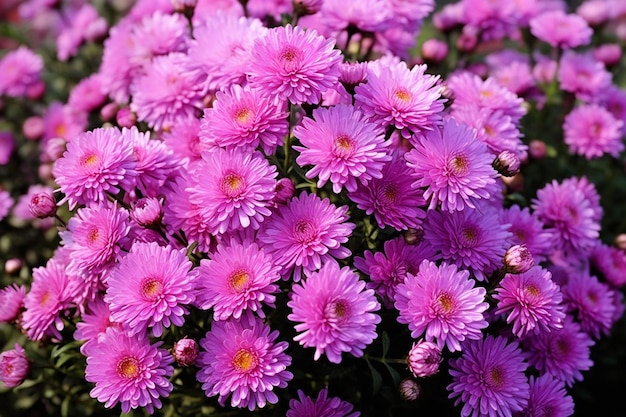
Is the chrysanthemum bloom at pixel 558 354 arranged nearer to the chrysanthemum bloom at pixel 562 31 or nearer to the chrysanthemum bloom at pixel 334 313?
the chrysanthemum bloom at pixel 334 313

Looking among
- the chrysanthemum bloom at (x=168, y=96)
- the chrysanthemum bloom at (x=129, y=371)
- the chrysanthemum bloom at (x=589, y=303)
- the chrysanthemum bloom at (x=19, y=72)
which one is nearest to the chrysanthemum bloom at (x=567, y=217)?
the chrysanthemum bloom at (x=589, y=303)

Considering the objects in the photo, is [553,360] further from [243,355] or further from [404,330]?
[243,355]

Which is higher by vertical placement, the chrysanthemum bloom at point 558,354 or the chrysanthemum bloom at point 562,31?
the chrysanthemum bloom at point 562,31

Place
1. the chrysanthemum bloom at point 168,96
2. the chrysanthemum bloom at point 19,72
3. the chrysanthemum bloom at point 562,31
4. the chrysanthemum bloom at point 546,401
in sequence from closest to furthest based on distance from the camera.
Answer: the chrysanthemum bloom at point 546,401, the chrysanthemum bloom at point 168,96, the chrysanthemum bloom at point 562,31, the chrysanthemum bloom at point 19,72

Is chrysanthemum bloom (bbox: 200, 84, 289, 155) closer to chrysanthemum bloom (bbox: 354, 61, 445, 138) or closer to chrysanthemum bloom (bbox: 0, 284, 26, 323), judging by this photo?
chrysanthemum bloom (bbox: 354, 61, 445, 138)

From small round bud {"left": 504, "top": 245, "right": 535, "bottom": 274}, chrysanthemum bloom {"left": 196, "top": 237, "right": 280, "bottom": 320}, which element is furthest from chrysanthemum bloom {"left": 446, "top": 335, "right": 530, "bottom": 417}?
chrysanthemum bloom {"left": 196, "top": 237, "right": 280, "bottom": 320}

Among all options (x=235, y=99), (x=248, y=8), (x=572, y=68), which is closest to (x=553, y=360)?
(x=235, y=99)
